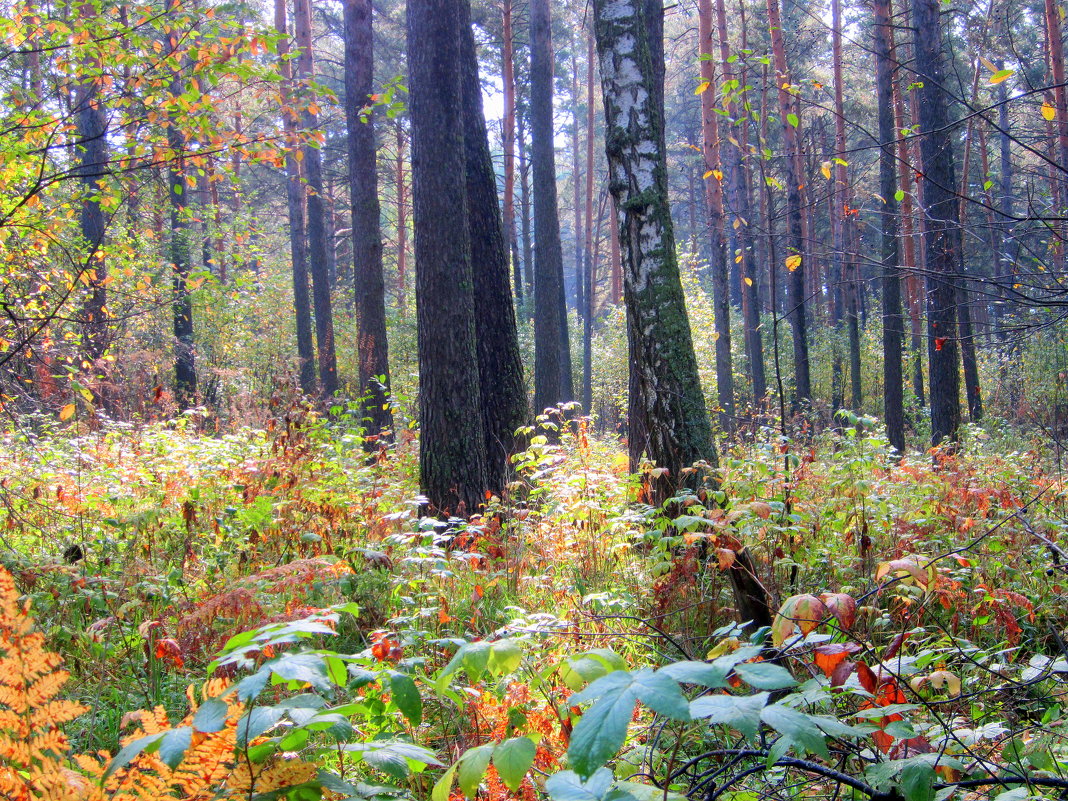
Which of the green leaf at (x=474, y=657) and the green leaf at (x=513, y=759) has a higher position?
the green leaf at (x=474, y=657)

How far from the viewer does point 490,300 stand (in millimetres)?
7141

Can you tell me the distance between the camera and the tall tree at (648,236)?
16.1ft

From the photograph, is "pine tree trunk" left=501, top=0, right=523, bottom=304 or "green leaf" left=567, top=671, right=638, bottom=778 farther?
"pine tree trunk" left=501, top=0, right=523, bottom=304

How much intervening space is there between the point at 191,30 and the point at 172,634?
370 centimetres

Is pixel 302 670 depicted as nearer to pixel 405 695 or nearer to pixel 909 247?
pixel 405 695

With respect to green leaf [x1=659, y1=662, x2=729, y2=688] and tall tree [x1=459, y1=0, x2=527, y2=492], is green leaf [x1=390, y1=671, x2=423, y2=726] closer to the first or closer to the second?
green leaf [x1=659, y1=662, x2=729, y2=688]

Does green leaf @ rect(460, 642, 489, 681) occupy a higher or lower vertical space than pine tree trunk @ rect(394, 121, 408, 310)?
lower

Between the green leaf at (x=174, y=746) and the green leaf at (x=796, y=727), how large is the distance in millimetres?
985

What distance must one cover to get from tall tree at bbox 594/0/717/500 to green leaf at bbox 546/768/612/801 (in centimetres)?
367

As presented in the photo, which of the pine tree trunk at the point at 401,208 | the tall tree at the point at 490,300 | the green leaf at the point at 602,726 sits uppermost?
the pine tree trunk at the point at 401,208

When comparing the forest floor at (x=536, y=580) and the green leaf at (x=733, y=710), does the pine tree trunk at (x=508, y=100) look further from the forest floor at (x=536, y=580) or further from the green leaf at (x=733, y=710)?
the green leaf at (x=733, y=710)

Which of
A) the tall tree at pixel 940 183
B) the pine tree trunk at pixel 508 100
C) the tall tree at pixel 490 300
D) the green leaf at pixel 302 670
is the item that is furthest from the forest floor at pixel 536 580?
the pine tree trunk at pixel 508 100

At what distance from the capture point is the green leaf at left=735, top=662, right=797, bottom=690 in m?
1.20

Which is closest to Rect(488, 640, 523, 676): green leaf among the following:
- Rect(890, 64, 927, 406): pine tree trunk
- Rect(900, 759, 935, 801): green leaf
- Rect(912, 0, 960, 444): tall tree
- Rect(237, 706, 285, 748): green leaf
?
Rect(237, 706, 285, 748): green leaf
